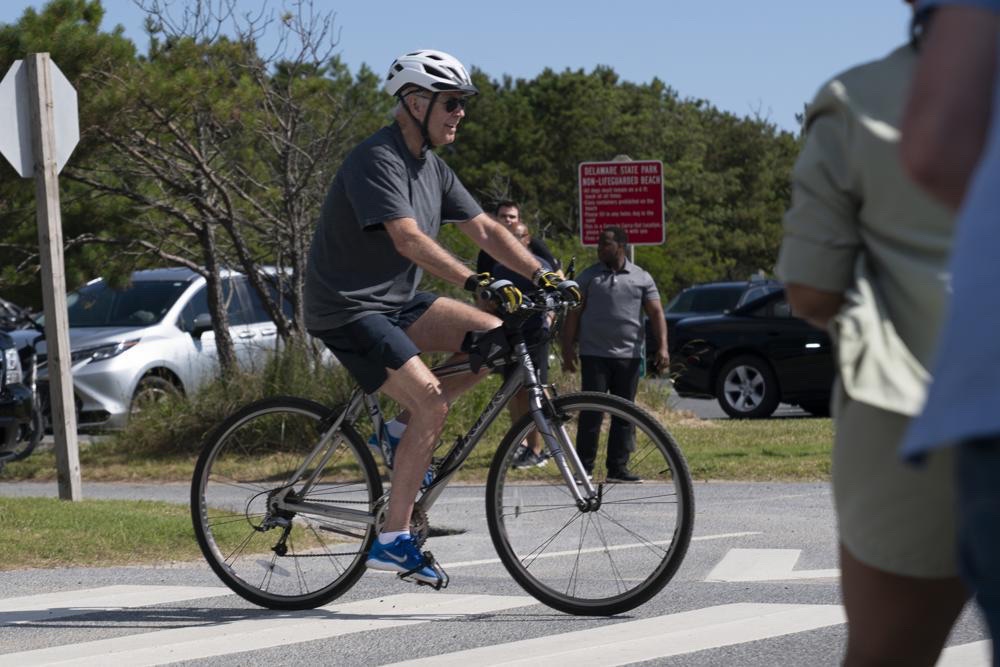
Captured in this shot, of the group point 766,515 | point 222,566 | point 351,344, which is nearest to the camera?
point 351,344

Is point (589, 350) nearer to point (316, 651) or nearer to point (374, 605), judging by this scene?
point (374, 605)

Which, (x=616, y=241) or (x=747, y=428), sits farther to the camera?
(x=747, y=428)

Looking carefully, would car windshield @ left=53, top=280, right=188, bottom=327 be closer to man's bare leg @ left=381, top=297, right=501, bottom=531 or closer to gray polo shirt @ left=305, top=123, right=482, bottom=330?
gray polo shirt @ left=305, top=123, right=482, bottom=330

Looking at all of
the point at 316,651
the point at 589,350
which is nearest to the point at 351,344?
the point at 316,651

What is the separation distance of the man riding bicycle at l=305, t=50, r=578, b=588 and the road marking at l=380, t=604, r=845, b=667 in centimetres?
67

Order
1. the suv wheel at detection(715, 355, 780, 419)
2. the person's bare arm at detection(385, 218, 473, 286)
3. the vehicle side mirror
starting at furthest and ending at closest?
1. the suv wheel at detection(715, 355, 780, 419)
2. the vehicle side mirror
3. the person's bare arm at detection(385, 218, 473, 286)

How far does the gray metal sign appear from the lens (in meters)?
9.97

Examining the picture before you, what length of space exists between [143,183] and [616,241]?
581 cm

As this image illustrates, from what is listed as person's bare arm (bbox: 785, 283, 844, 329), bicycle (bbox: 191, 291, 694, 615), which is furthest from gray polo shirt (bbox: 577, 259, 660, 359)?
person's bare arm (bbox: 785, 283, 844, 329)

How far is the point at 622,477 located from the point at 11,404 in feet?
21.6

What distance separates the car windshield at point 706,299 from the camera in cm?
2792

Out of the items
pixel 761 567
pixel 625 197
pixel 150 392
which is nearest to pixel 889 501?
pixel 761 567

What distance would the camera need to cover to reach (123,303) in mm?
17391

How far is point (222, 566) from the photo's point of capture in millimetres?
6410
